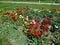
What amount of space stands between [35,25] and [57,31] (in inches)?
35.6

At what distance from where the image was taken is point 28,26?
651cm

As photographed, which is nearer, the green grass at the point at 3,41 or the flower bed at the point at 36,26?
the green grass at the point at 3,41

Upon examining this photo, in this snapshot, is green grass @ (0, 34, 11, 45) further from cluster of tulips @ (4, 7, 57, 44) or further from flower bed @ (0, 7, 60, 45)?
cluster of tulips @ (4, 7, 57, 44)

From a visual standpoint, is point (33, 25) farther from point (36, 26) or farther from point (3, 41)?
point (3, 41)

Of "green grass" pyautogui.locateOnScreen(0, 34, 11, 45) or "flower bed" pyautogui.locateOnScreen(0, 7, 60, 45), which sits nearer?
"green grass" pyautogui.locateOnScreen(0, 34, 11, 45)

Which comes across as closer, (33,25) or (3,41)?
(3,41)

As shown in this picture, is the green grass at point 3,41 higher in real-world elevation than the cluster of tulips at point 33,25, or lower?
higher

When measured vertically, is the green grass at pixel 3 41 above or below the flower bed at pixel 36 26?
above

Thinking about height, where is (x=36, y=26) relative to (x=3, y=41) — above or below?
below

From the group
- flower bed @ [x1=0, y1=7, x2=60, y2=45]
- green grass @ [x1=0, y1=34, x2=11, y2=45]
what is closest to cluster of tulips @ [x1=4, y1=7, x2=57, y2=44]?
flower bed @ [x1=0, y1=7, x2=60, y2=45]

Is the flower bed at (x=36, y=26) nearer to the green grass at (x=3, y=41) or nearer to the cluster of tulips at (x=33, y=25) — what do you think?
the cluster of tulips at (x=33, y=25)

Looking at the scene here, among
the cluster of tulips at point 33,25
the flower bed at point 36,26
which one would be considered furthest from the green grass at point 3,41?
the cluster of tulips at point 33,25

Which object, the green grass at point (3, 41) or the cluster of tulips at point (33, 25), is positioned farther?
the cluster of tulips at point (33, 25)

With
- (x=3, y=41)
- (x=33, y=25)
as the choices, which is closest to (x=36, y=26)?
(x=33, y=25)
